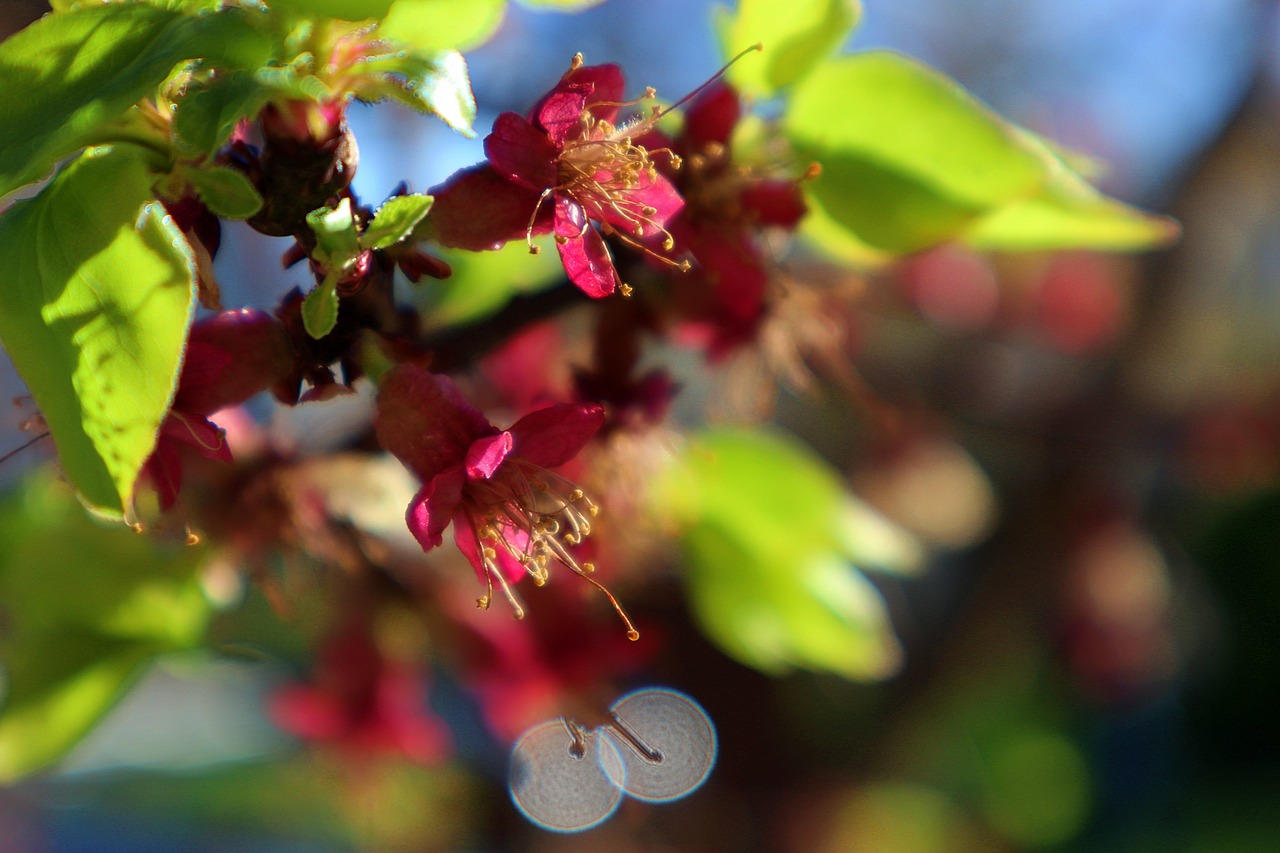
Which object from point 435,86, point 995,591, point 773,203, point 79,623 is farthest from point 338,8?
point 995,591

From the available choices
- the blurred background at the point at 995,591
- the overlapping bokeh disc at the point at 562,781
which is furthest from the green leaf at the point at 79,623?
the overlapping bokeh disc at the point at 562,781

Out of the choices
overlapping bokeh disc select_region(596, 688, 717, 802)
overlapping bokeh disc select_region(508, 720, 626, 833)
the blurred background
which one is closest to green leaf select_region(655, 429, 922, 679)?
the blurred background

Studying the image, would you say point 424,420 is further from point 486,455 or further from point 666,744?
point 666,744

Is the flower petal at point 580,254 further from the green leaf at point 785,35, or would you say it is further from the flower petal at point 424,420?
the green leaf at point 785,35

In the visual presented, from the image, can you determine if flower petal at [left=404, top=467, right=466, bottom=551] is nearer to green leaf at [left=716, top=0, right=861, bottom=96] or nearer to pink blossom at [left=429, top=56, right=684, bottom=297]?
pink blossom at [left=429, top=56, right=684, bottom=297]

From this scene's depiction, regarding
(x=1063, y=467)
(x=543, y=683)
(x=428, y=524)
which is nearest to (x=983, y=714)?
(x=1063, y=467)

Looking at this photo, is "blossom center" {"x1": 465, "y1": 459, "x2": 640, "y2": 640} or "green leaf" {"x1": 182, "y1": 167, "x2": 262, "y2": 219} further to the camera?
"blossom center" {"x1": 465, "y1": 459, "x2": 640, "y2": 640}

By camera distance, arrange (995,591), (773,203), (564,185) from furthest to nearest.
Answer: (995,591), (773,203), (564,185)
